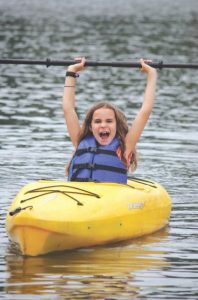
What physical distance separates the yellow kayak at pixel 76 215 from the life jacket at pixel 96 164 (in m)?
0.18

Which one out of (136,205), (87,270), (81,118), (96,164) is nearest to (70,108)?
(96,164)

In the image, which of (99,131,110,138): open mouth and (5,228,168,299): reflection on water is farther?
(99,131,110,138): open mouth

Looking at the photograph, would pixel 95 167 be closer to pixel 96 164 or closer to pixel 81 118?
pixel 96 164

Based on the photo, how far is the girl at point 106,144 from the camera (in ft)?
36.5

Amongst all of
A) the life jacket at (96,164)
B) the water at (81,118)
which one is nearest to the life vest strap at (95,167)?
the life jacket at (96,164)

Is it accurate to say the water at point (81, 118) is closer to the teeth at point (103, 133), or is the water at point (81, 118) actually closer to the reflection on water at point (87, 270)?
the reflection on water at point (87, 270)

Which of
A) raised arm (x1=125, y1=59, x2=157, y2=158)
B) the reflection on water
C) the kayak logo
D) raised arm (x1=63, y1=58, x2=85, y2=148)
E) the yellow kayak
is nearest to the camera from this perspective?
the reflection on water

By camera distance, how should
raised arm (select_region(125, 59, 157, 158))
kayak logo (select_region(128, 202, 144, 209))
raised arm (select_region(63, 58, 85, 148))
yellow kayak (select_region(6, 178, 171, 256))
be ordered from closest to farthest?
1. yellow kayak (select_region(6, 178, 171, 256))
2. kayak logo (select_region(128, 202, 144, 209))
3. raised arm (select_region(125, 59, 157, 158))
4. raised arm (select_region(63, 58, 85, 148))

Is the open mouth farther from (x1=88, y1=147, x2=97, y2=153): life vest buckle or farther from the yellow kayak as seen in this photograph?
the yellow kayak

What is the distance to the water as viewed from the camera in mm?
9352

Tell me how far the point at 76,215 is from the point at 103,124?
1285mm

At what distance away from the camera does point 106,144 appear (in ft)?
36.8

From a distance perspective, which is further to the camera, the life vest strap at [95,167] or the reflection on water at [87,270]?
the life vest strap at [95,167]

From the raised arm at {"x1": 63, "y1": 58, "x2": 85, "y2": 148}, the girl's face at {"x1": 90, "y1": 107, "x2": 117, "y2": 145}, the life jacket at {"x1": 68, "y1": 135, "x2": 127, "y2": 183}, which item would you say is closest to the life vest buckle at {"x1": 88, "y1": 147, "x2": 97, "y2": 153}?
the life jacket at {"x1": 68, "y1": 135, "x2": 127, "y2": 183}
